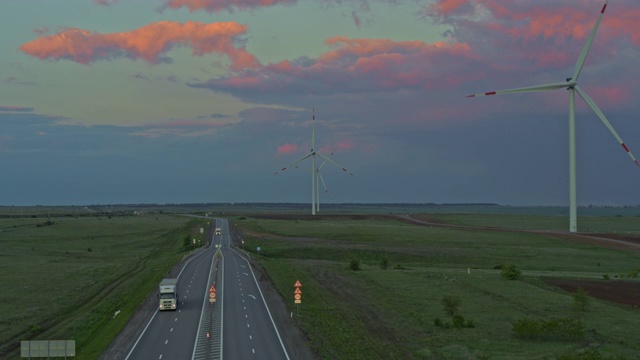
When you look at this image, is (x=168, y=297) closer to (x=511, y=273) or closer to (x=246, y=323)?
(x=246, y=323)

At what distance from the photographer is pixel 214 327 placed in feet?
196

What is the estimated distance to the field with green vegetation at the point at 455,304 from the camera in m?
51.8

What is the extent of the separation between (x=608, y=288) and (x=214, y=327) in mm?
50593

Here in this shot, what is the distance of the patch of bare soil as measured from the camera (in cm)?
7578

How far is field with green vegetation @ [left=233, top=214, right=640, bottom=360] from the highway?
3891 millimetres

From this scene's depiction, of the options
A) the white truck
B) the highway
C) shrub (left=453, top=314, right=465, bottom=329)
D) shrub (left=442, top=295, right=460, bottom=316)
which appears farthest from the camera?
the white truck

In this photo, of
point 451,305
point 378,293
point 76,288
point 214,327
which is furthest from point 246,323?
point 76,288

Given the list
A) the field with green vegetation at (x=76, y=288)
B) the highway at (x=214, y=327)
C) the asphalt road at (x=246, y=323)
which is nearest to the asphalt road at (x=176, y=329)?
the highway at (x=214, y=327)

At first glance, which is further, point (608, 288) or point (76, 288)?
point (76, 288)

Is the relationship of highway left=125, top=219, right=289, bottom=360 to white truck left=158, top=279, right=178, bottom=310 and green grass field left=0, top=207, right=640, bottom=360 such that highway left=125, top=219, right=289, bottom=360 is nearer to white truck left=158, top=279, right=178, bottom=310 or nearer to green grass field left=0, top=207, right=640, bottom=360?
white truck left=158, top=279, right=178, bottom=310

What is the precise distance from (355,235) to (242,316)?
118 metres

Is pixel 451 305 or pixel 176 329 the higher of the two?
pixel 451 305

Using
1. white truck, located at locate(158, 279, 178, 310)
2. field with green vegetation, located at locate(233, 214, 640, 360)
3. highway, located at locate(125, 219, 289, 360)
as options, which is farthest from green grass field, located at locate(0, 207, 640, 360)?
white truck, located at locate(158, 279, 178, 310)

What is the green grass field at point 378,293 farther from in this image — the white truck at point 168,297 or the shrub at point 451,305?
the white truck at point 168,297
